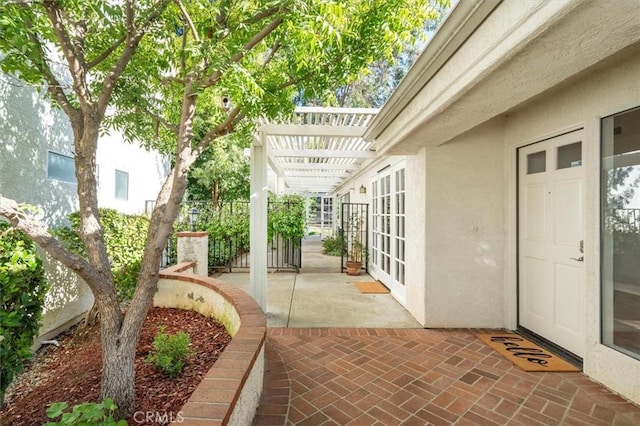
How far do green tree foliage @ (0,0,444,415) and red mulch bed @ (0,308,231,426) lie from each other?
0.32 m

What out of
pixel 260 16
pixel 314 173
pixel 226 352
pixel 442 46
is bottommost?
pixel 226 352

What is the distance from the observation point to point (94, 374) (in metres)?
2.56

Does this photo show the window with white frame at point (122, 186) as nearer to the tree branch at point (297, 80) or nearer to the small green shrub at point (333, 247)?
the tree branch at point (297, 80)

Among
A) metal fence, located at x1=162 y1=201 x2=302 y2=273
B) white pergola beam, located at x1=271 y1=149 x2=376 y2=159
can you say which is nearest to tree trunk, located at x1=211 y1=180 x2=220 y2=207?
metal fence, located at x1=162 y1=201 x2=302 y2=273

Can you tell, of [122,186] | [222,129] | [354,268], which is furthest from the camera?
[354,268]

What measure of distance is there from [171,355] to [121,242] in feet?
10.7

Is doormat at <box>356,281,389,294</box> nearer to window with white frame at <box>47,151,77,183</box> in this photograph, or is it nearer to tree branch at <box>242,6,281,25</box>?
tree branch at <box>242,6,281,25</box>

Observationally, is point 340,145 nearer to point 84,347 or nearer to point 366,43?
point 366,43

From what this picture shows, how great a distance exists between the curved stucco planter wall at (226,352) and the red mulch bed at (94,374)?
0.21m

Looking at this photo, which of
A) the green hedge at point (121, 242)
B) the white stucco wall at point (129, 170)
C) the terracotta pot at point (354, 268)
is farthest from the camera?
the terracotta pot at point (354, 268)

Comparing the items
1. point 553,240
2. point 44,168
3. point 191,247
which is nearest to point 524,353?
point 553,240

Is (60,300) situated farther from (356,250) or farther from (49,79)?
(356,250)

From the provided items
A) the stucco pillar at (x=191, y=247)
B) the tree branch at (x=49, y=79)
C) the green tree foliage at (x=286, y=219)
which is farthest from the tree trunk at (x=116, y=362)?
the green tree foliage at (x=286, y=219)

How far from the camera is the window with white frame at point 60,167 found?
164 inches
